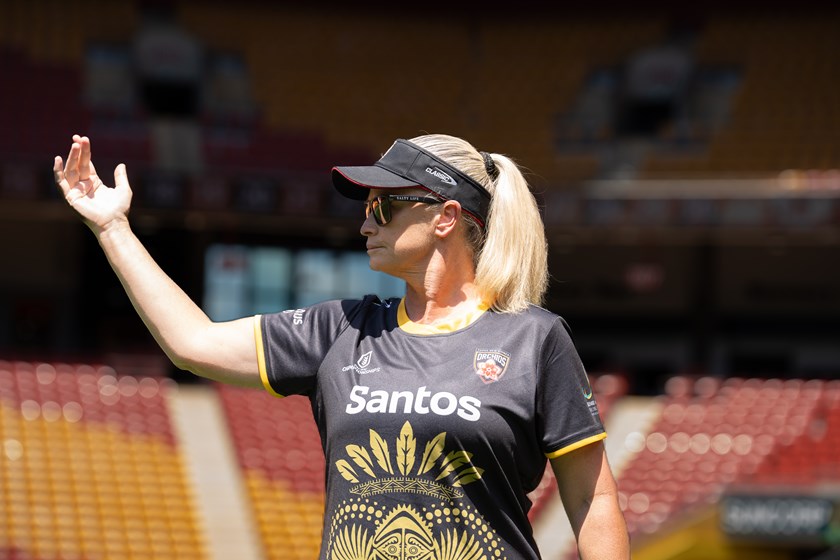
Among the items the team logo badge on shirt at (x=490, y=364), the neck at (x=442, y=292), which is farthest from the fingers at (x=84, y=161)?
the team logo badge on shirt at (x=490, y=364)

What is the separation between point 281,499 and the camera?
516 inches

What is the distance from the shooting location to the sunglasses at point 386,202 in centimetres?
254

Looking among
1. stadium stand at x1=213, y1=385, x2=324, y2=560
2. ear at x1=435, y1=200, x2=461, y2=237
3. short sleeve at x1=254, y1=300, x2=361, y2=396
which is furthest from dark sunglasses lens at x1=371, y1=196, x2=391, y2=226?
stadium stand at x1=213, y1=385, x2=324, y2=560

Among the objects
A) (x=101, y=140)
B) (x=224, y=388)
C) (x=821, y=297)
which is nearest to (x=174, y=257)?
(x=101, y=140)

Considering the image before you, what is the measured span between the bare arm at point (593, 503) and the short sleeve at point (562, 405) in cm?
4

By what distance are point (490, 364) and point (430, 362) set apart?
132 millimetres

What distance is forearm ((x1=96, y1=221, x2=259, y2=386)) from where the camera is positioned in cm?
251

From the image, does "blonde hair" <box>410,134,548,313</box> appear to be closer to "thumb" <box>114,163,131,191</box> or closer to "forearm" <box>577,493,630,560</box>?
"forearm" <box>577,493,630,560</box>

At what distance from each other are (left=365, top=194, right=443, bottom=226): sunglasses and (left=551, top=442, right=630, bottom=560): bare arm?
0.64 m

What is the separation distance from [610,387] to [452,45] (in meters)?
8.02

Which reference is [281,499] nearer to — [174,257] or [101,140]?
[174,257]

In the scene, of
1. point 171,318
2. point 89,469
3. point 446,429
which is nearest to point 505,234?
point 446,429

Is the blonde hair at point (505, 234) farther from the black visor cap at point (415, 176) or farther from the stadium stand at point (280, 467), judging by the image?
the stadium stand at point (280, 467)

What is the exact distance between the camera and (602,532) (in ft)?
8.00
